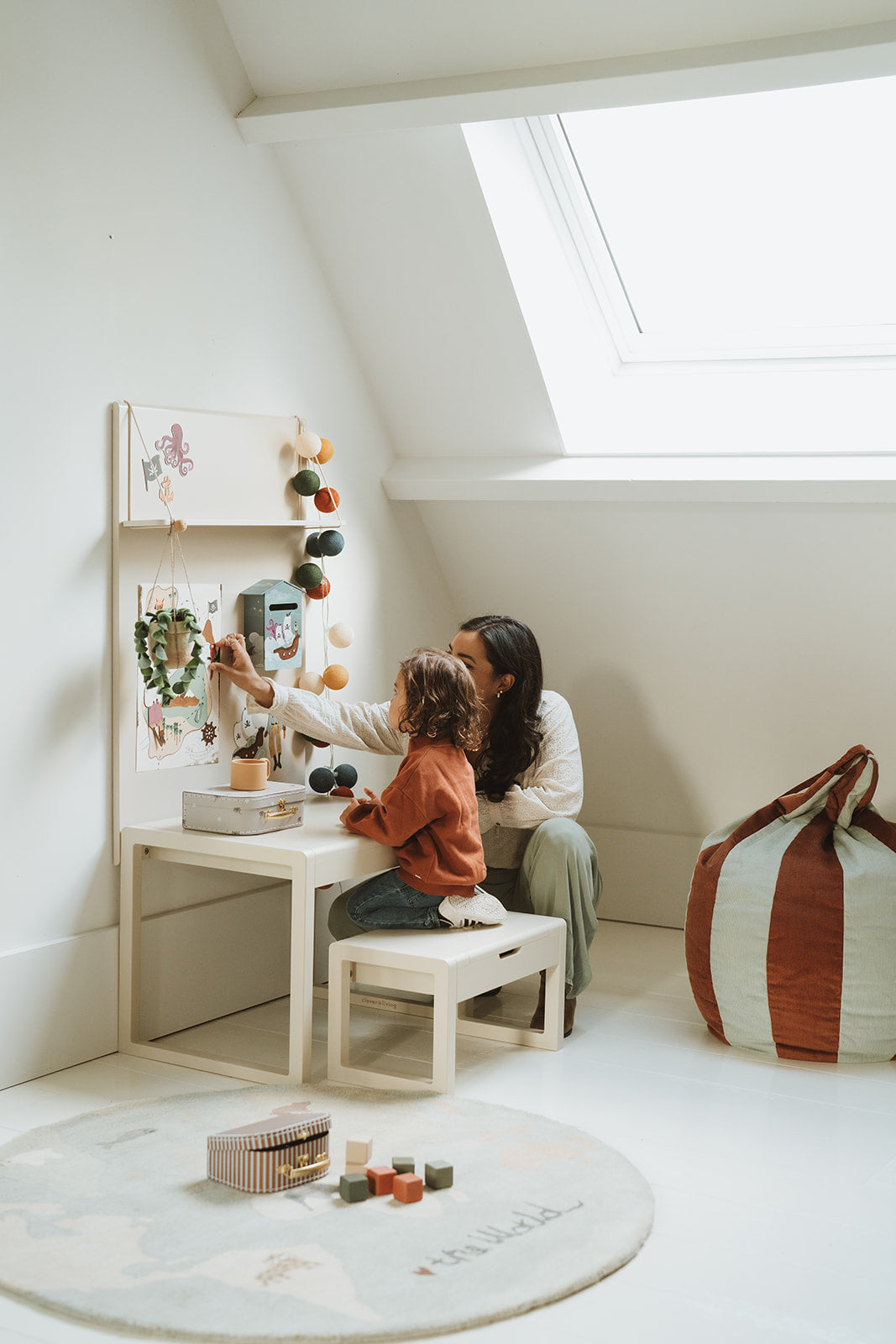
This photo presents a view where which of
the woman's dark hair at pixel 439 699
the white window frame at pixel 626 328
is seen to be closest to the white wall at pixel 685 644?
the white window frame at pixel 626 328

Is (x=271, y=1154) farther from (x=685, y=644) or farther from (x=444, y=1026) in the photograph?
(x=685, y=644)

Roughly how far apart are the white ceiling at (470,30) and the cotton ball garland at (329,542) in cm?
98

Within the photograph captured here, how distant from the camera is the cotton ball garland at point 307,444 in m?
3.09

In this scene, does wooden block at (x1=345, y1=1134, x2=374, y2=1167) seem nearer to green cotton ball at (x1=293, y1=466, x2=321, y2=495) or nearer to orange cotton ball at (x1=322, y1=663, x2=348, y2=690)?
orange cotton ball at (x1=322, y1=663, x2=348, y2=690)

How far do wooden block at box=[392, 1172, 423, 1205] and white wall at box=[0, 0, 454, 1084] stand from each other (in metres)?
A: 0.91

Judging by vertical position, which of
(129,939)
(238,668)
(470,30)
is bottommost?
(129,939)

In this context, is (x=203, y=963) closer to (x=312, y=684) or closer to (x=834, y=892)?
(x=312, y=684)

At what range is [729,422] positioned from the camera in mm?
3279

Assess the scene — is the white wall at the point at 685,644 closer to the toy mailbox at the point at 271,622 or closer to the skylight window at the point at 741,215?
the skylight window at the point at 741,215

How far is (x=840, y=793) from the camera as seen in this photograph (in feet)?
9.62

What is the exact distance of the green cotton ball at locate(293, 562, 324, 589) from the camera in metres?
3.10

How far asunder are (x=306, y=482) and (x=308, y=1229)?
5.61 feet

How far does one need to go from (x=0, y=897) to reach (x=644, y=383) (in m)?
2.05

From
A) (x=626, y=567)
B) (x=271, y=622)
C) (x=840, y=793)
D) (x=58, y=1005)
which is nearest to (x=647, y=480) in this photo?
(x=626, y=567)
